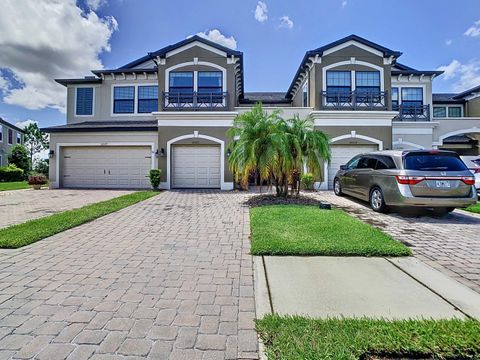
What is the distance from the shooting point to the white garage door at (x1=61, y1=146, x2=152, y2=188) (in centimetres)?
1509

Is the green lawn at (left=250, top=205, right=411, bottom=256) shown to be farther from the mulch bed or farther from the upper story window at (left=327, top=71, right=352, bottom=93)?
the upper story window at (left=327, top=71, right=352, bottom=93)

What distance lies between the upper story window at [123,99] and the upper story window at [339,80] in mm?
12645

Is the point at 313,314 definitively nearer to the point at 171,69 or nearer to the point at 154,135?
the point at 154,135

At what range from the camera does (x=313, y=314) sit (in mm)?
2596

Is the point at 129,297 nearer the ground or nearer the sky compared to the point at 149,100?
nearer the ground

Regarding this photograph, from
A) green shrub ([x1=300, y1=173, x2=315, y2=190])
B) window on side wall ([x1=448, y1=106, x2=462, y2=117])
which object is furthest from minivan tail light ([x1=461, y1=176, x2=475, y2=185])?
window on side wall ([x1=448, y1=106, x2=462, y2=117])

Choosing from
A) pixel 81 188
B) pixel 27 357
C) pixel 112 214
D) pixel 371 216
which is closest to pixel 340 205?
pixel 371 216

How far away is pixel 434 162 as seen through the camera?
6.85m

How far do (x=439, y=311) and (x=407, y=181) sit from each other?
4.89m

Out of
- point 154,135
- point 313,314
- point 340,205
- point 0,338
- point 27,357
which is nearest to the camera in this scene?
point 27,357

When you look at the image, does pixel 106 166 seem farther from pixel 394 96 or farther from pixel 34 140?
pixel 34 140

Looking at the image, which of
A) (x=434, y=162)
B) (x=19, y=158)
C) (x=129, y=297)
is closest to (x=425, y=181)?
(x=434, y=162)

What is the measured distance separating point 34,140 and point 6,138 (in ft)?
33.4

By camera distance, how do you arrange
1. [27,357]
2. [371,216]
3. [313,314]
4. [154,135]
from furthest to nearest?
[154,135] → [371,216] → [313,314] → [27,357]
